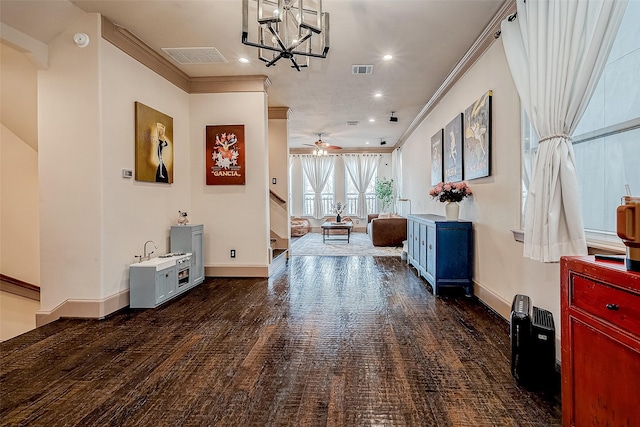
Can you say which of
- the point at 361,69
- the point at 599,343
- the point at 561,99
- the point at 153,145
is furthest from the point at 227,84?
the point at 599,343

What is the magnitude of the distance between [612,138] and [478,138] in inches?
67.3

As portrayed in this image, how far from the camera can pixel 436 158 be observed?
5254mm

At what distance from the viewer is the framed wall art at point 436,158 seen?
16.5ft

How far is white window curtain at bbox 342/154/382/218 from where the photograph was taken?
11305 mm

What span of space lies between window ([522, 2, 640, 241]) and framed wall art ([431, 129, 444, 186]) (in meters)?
2.96

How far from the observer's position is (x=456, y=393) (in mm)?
1820

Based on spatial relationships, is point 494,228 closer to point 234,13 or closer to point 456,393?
point 456,393

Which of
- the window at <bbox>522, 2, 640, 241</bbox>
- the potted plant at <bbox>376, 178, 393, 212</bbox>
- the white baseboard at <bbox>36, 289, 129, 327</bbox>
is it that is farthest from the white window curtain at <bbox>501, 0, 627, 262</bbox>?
the potted plant at <bbox>376, 178, 393, 212</bbox>

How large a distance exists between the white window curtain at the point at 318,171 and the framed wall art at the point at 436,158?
20.1 feet

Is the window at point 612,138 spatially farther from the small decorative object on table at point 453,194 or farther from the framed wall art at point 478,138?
the small decorative object on table at point 453,194

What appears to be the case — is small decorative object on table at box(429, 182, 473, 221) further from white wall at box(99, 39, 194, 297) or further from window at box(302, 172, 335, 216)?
window at box(302, 172, 335, 216)

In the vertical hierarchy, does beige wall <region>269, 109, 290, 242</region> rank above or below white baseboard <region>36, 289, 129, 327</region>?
above

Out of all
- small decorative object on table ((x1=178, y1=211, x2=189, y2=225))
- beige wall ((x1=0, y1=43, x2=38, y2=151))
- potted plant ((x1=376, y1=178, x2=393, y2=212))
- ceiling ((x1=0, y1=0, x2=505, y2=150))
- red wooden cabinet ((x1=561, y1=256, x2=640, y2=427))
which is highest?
ceiling ((x1=0, y1=0, x2=505, y2=150))

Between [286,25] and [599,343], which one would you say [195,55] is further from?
[599,343]
